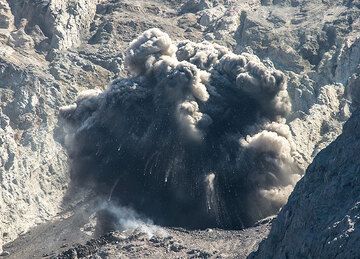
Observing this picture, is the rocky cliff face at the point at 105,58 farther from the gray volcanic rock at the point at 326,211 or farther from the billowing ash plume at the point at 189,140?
the gray volcanic rock at the point at 326,211

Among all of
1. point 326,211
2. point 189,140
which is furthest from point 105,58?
point 326,211

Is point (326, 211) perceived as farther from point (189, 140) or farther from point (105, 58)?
point (105, 58)

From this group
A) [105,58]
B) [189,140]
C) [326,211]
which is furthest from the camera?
[105,58]

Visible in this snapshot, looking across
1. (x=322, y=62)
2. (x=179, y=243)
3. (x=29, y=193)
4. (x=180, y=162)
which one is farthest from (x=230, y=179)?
(x=322, y=62)

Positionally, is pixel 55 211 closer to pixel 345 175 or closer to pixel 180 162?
pixel 180 162

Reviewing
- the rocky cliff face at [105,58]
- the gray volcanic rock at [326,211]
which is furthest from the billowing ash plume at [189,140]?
the gray volcanic rock at [326,211]

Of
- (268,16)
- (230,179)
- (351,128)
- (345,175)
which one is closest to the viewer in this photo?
(345,175)
